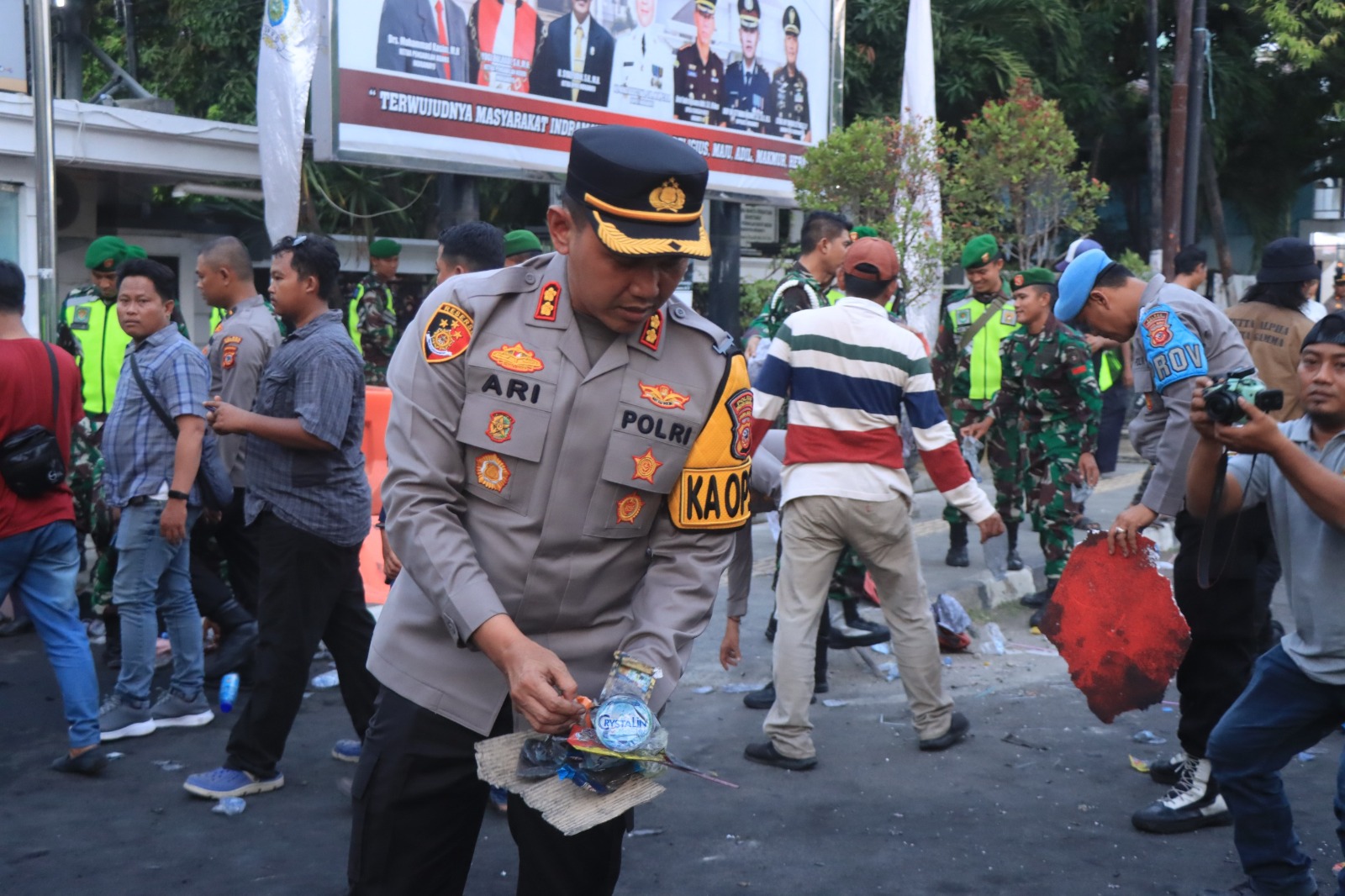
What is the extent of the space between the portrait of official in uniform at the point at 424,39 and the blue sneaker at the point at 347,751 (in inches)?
283

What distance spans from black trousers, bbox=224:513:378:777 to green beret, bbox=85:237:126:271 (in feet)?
10.5

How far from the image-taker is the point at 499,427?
2570mm

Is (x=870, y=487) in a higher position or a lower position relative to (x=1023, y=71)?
lower

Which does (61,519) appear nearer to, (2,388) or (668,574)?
(2,388)

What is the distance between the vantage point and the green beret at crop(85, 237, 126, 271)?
739 centimetres

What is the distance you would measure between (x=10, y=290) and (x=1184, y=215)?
16.8m

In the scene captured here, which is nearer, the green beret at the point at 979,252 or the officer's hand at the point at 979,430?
the officer's hand at the point at 979,430

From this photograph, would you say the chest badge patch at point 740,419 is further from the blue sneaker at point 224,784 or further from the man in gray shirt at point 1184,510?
the blue sneaker at point 224,784

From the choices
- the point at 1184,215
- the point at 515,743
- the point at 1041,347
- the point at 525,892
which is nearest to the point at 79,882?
the point at 525,892

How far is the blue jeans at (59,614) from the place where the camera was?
515 centimetres

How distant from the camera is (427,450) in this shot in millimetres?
2559

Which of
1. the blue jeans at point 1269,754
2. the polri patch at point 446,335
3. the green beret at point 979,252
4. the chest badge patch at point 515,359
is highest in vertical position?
the green beret at point 979,252

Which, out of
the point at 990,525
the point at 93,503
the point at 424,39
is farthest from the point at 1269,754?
Result: the point at 424,39

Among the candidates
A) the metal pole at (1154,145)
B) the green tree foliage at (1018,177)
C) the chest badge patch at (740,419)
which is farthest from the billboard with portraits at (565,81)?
the chest badge patch at (740,419)
